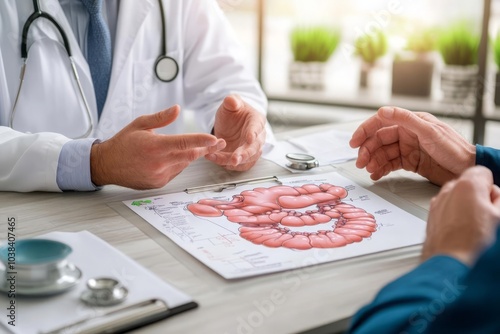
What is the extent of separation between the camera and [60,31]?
5.10 ft

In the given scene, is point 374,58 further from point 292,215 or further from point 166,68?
point 292,215

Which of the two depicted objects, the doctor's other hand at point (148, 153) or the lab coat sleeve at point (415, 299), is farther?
the doctor's other hand at point (148, 153)

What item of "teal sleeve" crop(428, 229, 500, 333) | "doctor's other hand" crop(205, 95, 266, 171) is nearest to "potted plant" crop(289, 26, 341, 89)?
"doctor's other hand" crop(205, 95, 266, 171)

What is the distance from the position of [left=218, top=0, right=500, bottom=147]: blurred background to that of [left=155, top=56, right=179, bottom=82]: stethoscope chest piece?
1385mm

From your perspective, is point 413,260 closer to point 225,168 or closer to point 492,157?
point 492,157

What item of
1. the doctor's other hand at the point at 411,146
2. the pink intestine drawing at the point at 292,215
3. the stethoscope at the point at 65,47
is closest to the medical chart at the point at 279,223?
the pink intestine drawing at the point at 292,215

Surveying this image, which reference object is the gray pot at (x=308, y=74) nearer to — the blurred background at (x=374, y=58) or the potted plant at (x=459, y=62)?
the blurred background at (x=374, y=58)

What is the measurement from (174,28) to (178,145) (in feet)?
2.27

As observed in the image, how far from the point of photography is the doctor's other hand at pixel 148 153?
3.75 ft

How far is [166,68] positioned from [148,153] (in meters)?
0.65

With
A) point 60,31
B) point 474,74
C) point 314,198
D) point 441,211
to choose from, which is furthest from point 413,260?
point 474,74

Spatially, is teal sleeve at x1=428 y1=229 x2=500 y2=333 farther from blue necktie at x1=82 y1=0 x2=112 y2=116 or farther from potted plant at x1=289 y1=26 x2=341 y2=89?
potted plant at x1=289 y1=26 x2=341 y2=89

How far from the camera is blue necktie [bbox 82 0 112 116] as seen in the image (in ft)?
5.24

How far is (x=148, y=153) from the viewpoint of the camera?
1.15 metres
